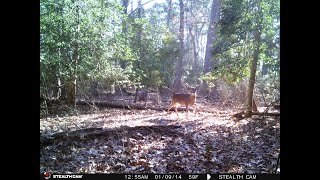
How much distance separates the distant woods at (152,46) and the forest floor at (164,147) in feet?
1.82

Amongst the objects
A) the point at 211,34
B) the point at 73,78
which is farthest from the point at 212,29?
the point at 73,78

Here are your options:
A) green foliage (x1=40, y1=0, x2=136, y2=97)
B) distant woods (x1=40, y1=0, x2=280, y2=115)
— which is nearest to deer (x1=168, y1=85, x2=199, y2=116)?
distant woods (x1=40, y1=0, x2=280, y2=115)

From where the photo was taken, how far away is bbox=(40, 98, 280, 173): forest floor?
113 inches

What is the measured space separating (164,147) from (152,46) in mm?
3184

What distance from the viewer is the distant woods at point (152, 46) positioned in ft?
12.1

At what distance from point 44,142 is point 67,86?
1498mm

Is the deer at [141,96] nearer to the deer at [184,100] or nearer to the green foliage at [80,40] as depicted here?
the deer at [184,100]

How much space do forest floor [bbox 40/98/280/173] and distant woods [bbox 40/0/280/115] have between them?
1.82 feet

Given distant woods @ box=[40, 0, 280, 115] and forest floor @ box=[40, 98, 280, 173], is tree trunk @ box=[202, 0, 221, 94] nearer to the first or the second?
distant woods @ box=[40, 0, 280, 115]

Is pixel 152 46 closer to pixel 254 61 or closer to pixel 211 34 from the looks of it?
pixel 211 34

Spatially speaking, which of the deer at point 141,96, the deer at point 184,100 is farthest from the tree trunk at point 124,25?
the deer at point 184,100

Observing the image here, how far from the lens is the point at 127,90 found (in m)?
6.68

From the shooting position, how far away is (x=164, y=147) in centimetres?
366
